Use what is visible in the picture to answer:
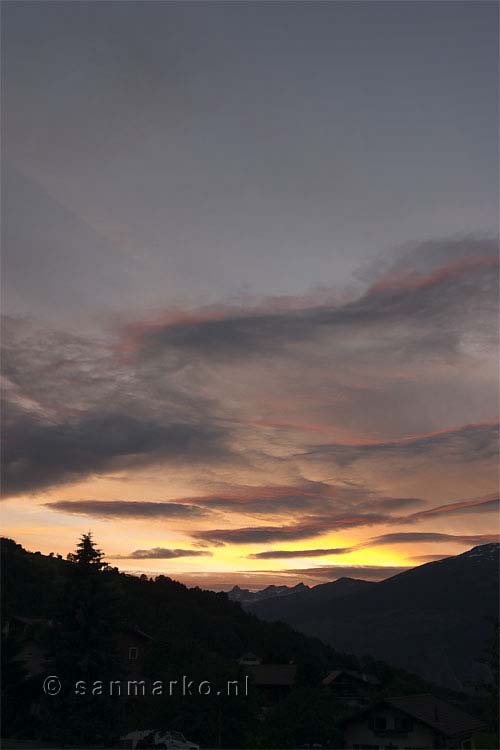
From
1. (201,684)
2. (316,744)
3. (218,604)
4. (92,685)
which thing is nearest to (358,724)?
(316,744)

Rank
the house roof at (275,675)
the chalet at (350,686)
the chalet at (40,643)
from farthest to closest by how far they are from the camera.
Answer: the chalet at (350,686) < the house roof at (275,675) < the chalet at (40,643)

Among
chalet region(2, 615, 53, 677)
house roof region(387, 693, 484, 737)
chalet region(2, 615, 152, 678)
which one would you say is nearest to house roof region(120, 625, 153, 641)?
chalet region(2, 615, 152, 678)

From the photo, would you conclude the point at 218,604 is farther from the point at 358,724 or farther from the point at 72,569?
the point at 72,569

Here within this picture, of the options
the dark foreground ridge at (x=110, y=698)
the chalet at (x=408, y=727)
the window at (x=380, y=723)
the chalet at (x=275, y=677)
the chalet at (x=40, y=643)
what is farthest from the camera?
the chalet at (x=275, y=677)

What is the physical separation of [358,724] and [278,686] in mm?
46227

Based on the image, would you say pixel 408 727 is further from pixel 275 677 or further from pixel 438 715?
pixel 275 677

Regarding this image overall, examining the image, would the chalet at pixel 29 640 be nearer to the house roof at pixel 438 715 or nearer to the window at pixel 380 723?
the window at pixel 380 723

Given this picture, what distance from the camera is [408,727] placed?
62406 millimetres

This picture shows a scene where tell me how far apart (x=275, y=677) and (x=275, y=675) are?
0.69 meters

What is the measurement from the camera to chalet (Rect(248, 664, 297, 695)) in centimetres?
10838

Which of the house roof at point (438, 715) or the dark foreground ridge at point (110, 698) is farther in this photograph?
the house roof at point (438, 715)

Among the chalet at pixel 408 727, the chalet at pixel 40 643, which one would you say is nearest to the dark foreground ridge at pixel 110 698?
the chalet at pixel 40 643

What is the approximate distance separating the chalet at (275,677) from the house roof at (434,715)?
142 feet

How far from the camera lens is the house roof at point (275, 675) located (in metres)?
108
